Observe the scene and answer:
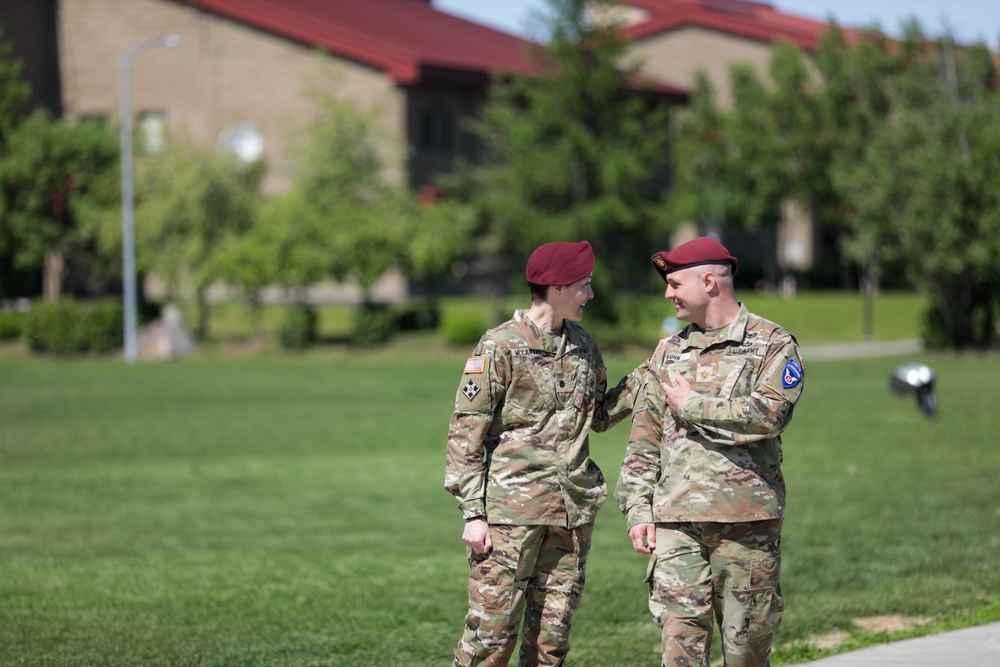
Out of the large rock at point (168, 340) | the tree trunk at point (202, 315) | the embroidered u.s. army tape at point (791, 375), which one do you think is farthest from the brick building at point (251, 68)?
the embroidered u.s. army tape at point (791, 375)

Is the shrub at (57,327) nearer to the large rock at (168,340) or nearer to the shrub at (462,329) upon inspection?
the large rock at (168,340)

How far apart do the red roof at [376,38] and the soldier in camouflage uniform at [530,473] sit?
41.3 m

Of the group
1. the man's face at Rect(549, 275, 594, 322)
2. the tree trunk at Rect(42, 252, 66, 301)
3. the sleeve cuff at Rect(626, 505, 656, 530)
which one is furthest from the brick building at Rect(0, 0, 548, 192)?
the sleeve cuff at Rect(626, 505, 656, 530)

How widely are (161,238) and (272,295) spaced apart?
11182 mm

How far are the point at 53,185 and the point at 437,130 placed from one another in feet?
43.9

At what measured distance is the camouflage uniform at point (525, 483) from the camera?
5910mm

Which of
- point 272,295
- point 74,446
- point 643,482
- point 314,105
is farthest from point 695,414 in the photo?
point 272,295

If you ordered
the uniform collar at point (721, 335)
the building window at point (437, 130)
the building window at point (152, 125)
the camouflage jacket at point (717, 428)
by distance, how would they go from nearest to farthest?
1. the camouflage jacket at point (717, 428)
2. the uniform collar at point (721, 335)
3. the building window at point (437, 130)
4. the building window at point (152, 125)

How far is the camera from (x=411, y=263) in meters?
42.9

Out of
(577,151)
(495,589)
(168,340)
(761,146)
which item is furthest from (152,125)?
(495,589)

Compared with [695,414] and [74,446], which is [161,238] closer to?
[74,446]

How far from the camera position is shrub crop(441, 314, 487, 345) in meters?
39.6

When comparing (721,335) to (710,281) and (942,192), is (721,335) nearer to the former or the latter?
(710,281)

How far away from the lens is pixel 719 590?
5.59 m
